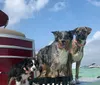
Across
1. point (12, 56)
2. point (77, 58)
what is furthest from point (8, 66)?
point (77, 58)

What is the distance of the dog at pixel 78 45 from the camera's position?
16.6 m

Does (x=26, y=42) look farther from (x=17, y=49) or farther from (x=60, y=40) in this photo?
(x=60, y=40)

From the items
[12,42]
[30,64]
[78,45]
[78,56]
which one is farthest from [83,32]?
[30,64]

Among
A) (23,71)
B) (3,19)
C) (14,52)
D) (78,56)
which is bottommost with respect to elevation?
(23,71)

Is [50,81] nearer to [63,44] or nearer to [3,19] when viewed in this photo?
[63,44]

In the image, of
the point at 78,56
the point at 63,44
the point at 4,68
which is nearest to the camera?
the point at 63,44

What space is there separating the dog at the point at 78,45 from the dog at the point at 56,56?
1.63m

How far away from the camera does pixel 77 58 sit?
701 inches

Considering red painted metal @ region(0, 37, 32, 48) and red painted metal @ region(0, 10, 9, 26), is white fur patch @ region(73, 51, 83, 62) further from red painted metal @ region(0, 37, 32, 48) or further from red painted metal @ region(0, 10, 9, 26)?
red painted metal @ region(0, 10, 9, 26)

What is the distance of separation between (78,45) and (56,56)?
2729 mm

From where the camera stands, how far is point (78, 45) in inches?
677

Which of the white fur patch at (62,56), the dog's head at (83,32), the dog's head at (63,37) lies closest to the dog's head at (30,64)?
the white fur patch at (62,56)

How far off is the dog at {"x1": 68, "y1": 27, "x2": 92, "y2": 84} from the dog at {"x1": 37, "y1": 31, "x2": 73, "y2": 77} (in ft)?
5.33

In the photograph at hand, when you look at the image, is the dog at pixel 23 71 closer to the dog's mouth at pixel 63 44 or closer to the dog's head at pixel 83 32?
the dog's mouth at pixel 63 44
